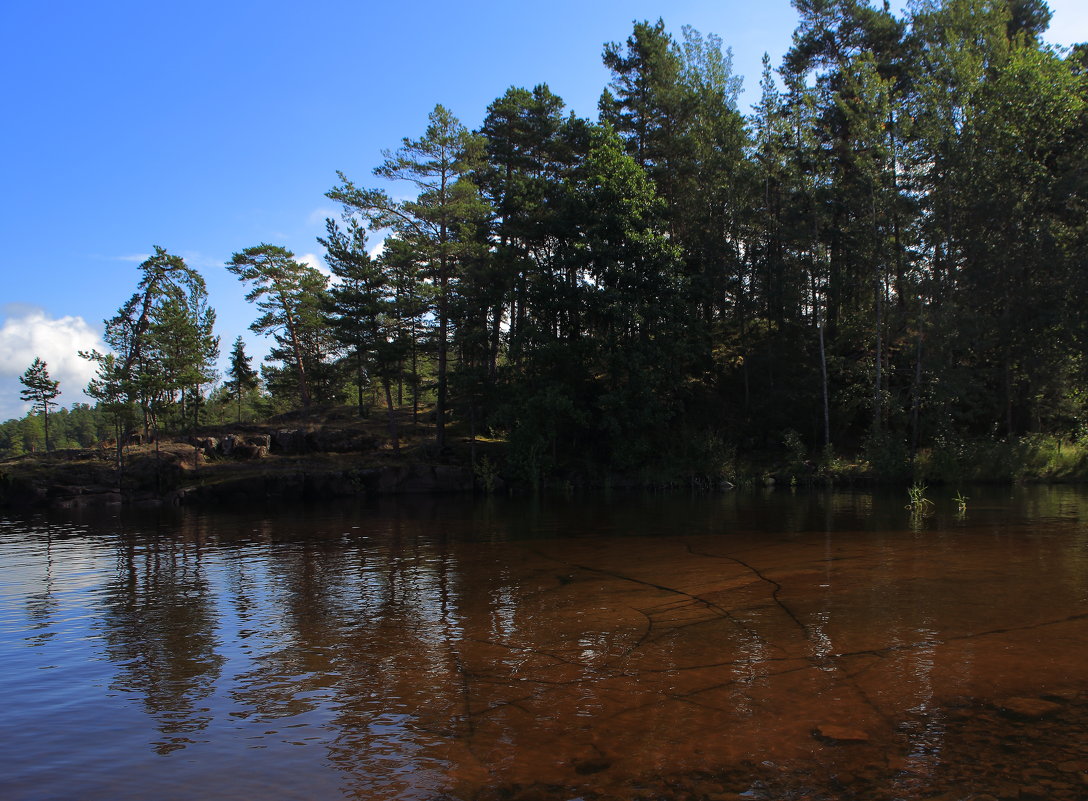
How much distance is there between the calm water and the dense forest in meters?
16.7

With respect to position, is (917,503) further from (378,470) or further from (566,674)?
(378,470)

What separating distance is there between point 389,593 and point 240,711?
448 centimetres

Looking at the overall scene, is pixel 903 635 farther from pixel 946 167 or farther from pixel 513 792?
pixel 946 167

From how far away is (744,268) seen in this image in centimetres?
3425

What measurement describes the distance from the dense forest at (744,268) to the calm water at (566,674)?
54.8ft

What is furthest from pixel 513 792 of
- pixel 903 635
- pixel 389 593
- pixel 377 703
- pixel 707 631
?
pixel 389 593

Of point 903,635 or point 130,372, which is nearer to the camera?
Result: point 903,635

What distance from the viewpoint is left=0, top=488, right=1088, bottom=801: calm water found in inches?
172

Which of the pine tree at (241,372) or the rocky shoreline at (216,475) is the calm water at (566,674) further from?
the pine tree at (241,372)

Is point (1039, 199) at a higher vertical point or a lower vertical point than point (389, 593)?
higher

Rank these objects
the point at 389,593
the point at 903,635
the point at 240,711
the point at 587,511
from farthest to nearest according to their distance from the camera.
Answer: the point at 587,511 < the point at 389,593 < the point at 903,635 < the point at 240,711

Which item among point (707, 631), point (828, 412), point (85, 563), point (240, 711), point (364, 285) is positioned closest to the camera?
point (240, 711)

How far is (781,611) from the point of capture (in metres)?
8.09

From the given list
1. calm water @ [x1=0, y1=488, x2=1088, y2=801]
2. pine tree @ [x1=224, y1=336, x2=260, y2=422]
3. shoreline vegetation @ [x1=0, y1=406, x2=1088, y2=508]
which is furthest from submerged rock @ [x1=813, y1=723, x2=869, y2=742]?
pine tree @ [x1=224, y1=336, x2=260, y2=422]
